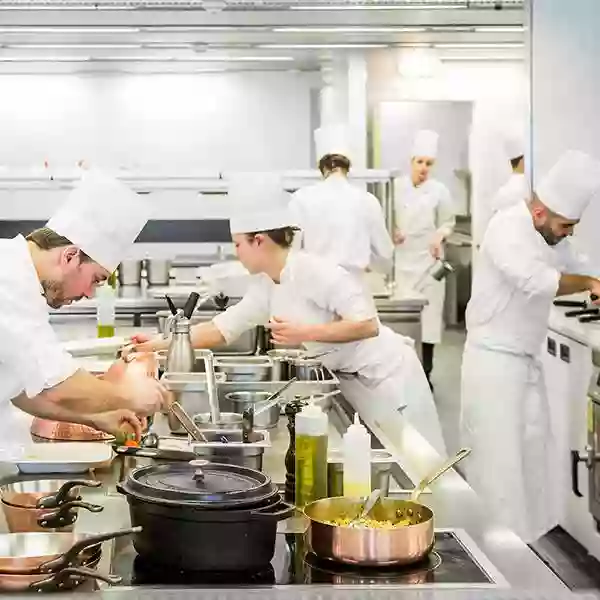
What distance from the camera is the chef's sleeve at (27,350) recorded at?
7.58 feet

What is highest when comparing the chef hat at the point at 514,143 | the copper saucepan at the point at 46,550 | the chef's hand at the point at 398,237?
the chef hat at the point at 514,143

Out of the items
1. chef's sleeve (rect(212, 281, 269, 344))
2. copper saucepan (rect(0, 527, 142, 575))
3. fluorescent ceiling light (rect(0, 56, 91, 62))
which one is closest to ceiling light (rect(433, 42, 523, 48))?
fluorescent ceiling light (rect(0, 56, 91, 62))

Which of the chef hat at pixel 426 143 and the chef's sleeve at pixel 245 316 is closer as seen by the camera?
the chef's sleeve at pixel 245 316

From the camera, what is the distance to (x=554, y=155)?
18.5ft

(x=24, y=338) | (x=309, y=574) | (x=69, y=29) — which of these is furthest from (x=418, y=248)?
(x=309, y=574)

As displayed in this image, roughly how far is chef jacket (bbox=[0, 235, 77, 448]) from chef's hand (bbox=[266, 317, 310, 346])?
1.28m

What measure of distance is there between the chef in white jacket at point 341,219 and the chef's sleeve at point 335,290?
250 cm

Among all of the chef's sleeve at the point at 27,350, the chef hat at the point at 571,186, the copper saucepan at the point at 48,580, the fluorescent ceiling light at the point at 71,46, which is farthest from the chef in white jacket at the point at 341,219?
the copper saucepan at the point at 48,580

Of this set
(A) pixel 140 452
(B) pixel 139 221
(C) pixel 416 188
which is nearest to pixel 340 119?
(C) pixel 416 188

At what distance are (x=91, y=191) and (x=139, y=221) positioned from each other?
0.49 feet

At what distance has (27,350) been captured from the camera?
2311mm

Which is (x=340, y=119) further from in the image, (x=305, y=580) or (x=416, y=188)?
(x=305, y=580)

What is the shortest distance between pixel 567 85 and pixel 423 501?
395 cm

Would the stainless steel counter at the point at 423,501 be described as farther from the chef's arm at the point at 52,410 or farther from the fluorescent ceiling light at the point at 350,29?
the fluorescent ceiling light at the point at 350,29
